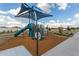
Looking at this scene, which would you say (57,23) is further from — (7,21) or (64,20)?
(7,21)

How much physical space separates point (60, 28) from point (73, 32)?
138 millimetres

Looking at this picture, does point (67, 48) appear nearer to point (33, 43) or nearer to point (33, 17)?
point (33, 43)

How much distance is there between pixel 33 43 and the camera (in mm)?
1687

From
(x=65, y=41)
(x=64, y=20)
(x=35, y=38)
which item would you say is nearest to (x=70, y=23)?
(x=64, y=20)

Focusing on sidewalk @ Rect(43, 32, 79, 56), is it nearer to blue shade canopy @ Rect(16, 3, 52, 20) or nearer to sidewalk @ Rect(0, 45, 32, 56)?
sidewalk @ Rect(0, 45, 32, 56)

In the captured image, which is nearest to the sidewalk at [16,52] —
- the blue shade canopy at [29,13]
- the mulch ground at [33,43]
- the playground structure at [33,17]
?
the mulch ground at [33,43]

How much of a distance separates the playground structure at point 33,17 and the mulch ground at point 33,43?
0.05 m

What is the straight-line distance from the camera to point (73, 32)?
167 cm

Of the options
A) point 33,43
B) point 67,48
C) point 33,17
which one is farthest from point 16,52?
point 67,48

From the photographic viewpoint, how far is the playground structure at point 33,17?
5.52 feet

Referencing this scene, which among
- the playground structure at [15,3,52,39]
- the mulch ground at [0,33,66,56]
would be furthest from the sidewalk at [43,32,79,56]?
the playground structure at [15,3,52,39]

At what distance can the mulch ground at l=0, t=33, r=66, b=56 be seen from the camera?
1680mm

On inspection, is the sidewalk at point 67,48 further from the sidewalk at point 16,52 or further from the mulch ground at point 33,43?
the sidewalk at point 16,52

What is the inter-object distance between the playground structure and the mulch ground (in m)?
0.05
